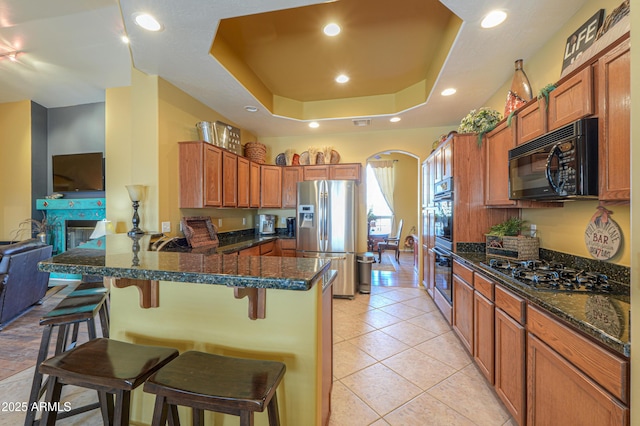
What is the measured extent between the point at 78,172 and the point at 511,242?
667 cm

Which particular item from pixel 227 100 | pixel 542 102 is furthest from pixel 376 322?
pixel 227 100

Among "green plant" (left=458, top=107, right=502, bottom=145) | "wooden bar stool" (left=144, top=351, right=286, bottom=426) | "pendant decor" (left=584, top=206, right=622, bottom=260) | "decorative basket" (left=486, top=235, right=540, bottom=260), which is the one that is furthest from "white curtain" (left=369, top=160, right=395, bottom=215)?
"wooden bar stool" (left=144, top=351, right=286, bottom=426)

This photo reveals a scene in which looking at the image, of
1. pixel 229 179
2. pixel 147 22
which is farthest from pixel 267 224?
pixel 147 22

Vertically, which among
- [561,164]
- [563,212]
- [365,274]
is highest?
[561,164]

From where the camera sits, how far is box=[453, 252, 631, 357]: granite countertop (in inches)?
37.6

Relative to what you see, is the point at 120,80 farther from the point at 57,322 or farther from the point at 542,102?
the point at 542,102

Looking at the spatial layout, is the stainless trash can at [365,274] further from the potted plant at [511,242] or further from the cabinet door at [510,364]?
the cabinet door at [510,364]

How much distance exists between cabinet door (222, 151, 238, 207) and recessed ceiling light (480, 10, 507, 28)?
9.69 feet

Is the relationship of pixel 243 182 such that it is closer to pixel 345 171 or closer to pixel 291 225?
pixel 291 225

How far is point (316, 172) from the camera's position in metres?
4.60

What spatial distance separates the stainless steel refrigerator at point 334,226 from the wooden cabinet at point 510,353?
2398 mm

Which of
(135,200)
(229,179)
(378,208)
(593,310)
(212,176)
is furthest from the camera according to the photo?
(378,208)

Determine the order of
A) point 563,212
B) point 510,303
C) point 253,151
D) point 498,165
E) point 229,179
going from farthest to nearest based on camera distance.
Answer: point 253,151, point 229,179, point 498,165, point 563,212, point 510,303

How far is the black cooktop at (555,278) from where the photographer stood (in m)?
1.45
